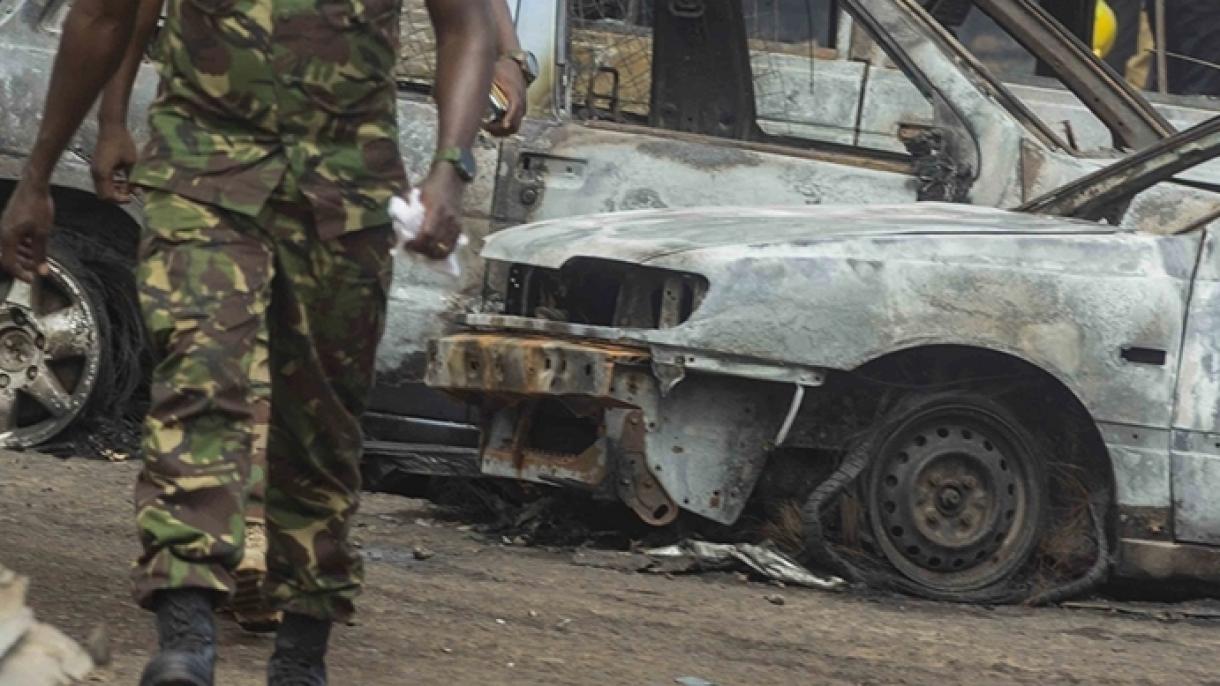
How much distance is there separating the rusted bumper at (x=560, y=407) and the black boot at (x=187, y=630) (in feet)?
9.84

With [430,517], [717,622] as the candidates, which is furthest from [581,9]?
[717,622]

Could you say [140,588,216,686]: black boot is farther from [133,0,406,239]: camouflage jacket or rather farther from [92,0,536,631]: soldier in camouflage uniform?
[133,0,406,239]: camouflage jacket

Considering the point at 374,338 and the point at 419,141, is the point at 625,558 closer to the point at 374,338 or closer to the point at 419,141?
the point at 419,141

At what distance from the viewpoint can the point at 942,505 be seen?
6.75 m

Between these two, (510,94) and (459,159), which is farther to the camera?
(510,94)

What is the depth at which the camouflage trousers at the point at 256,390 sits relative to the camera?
3.61m

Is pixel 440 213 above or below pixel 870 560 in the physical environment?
above

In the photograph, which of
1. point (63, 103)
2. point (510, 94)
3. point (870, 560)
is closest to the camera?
point (63, 103)

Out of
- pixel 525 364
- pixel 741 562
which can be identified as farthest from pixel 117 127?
pixel 741 562

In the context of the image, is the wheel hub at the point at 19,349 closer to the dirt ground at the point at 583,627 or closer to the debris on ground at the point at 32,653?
the dirt ground at the point at 583,627

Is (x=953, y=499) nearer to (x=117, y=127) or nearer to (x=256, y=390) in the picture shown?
(x=117, y=127)

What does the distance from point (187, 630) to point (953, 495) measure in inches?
139

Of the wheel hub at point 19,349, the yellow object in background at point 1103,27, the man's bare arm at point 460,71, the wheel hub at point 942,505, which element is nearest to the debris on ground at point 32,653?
the man's bare arm at point 460,71

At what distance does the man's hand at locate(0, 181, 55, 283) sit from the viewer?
405cm
